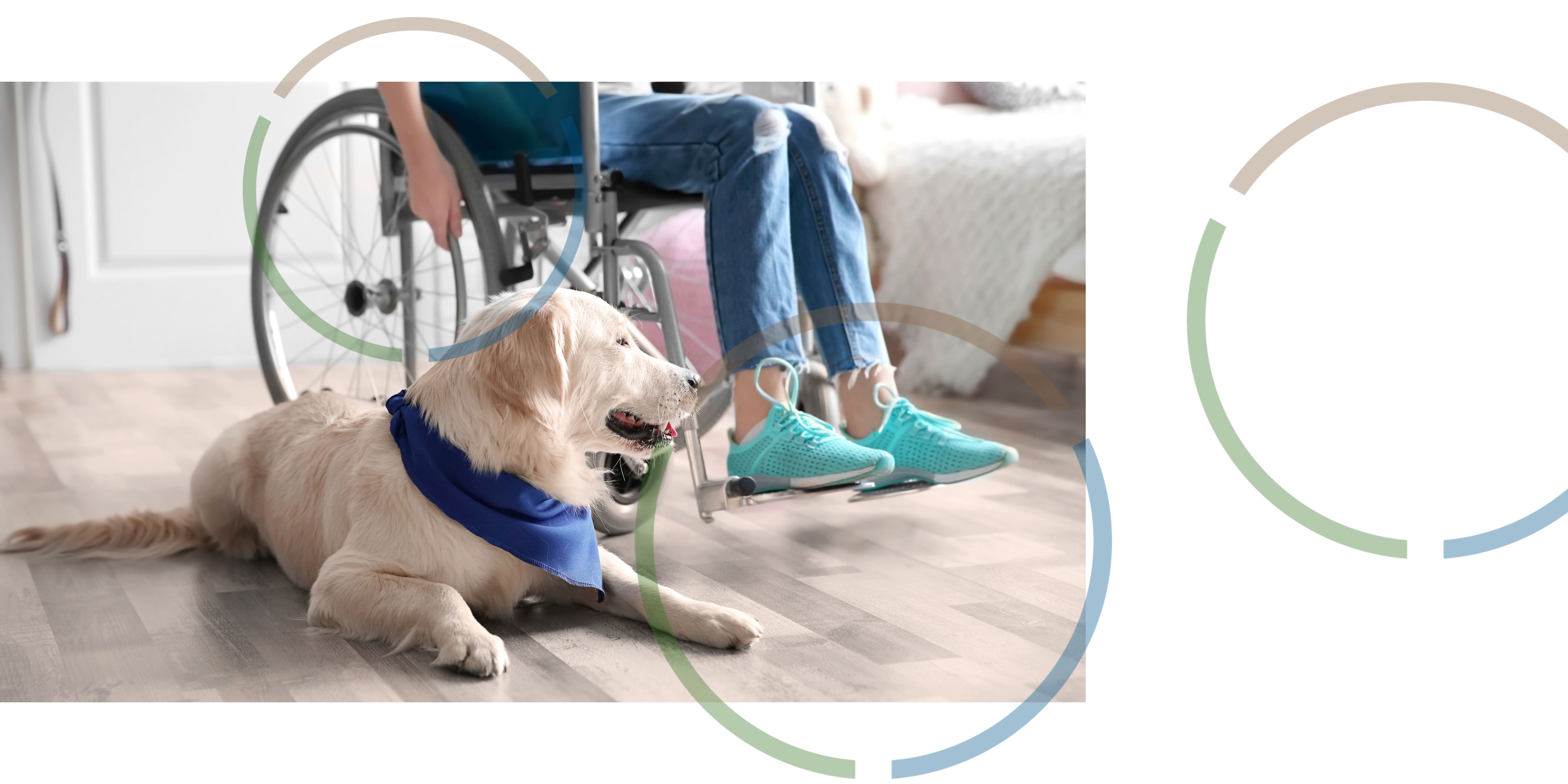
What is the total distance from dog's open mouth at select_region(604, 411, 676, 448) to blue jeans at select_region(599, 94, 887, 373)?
265 millimetres

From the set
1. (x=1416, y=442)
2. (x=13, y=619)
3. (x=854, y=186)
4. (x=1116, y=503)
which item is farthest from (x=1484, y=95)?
(x=854, y=186)

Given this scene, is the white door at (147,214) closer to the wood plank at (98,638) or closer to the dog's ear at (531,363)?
the wood plank at (98,638)

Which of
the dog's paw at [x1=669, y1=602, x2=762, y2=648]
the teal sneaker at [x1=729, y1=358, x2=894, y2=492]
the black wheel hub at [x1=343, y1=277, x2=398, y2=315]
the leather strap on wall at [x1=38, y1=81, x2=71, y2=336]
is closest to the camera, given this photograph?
the dog's paw at [x1=669, y1=602, x2=762, y2=648]

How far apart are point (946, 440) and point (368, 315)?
1.19 m

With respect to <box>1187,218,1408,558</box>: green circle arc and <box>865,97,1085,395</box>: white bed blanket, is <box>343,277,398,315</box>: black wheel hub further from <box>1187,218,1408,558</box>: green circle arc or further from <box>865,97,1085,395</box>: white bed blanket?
<box>865,97,1085,395</box>: white bed blanket

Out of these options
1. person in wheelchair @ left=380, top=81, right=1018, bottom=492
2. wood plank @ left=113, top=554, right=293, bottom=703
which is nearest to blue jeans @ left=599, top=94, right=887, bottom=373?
person in wheelchair @ left=380, top=81, right=1018, bottom=492

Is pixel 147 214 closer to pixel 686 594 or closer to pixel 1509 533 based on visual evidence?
pixel 686 594

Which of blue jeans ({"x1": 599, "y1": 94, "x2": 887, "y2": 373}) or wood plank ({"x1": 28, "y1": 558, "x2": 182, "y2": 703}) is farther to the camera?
blue jeans ({"x1": 599, "y1": 94, "x2": 887, "y2": 373})

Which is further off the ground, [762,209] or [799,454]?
[762,209]

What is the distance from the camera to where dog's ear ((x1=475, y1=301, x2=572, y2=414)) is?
1.36 meters

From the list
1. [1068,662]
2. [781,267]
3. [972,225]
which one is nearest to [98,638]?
[781,267]

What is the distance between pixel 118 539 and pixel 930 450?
3.69 feet

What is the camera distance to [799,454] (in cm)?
164

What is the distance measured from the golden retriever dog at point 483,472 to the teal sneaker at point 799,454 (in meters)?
0.22
